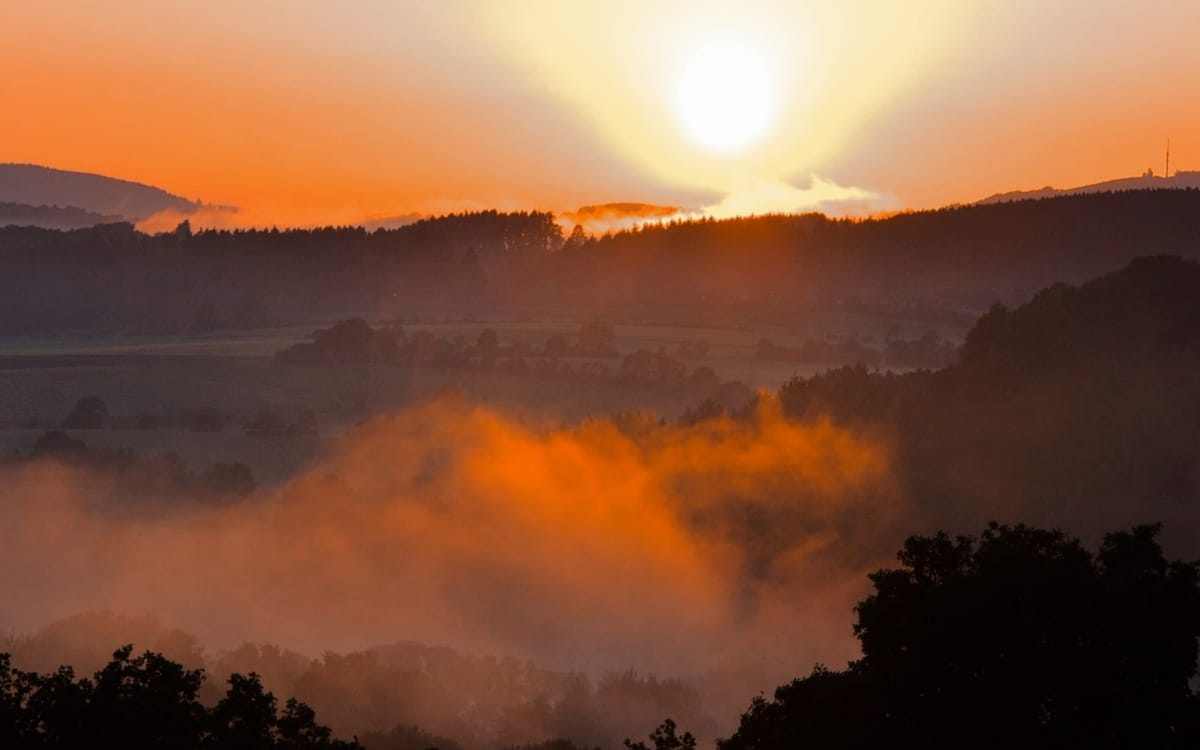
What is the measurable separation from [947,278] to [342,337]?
154 ft

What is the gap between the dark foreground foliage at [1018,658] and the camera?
53.3ft

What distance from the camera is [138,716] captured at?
53.1 ft

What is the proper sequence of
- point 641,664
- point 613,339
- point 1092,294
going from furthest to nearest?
point 613,339 < point 1092,294 < point 641,664

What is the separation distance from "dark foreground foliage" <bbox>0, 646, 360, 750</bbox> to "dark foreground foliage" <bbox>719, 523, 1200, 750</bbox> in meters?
6.16

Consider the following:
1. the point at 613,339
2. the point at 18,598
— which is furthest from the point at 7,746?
the point at 613,339

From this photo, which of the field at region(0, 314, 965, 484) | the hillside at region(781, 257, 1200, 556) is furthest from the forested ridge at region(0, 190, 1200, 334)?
the hillside at region(781, 257, 1200, 556)

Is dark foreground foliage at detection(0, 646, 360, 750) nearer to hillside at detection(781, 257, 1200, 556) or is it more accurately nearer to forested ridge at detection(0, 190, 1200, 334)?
hillside at detection(781, 257, 1200, 556)

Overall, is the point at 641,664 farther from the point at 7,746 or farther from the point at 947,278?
the point at 947,278

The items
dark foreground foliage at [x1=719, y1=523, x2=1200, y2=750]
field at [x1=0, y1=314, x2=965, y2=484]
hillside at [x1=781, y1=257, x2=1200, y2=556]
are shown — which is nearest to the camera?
dark foreground foliage at [x1=719, y1=523, x2=1200, y2=750]

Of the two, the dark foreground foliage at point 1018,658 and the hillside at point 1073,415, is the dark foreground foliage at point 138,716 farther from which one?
the hillside at point 1073,415

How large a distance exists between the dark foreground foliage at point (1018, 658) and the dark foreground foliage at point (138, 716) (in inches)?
243

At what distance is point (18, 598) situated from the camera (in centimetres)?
4744

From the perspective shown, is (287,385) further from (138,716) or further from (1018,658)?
(1018,658)

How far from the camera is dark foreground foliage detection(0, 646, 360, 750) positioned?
1609 cm
